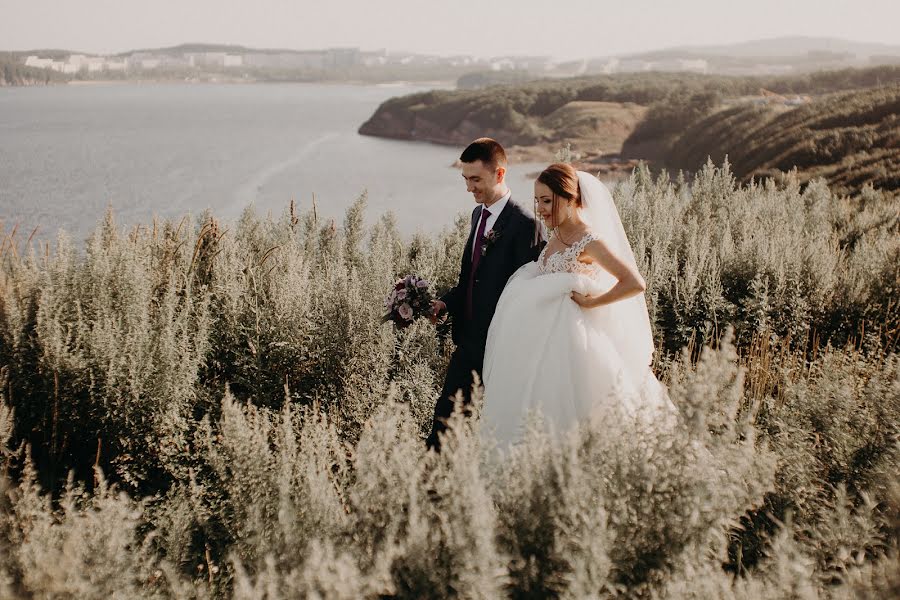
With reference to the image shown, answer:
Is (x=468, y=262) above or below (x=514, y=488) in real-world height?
above

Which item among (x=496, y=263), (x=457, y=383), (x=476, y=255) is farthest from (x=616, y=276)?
(x=457, y=383)

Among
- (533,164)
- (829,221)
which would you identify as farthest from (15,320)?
(533,164)

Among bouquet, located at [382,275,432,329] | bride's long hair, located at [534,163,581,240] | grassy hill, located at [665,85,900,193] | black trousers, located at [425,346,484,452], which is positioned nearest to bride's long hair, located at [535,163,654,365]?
bride's long hair, located at [534,163,581,240]

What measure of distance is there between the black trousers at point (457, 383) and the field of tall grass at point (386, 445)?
0.27 metres

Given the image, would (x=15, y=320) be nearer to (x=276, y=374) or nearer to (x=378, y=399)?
(x=276, y=374)

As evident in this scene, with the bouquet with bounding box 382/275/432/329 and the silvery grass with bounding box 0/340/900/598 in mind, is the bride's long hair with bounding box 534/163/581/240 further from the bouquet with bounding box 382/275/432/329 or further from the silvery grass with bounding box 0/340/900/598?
the silvery grass with bounding box 0/340/900/598

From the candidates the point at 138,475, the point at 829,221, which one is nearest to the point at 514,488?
the point at 138,475

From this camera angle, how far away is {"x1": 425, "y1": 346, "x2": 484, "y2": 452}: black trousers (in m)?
→ 4.08

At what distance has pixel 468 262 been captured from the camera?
4.24 metres

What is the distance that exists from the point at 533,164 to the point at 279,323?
58.6 metres

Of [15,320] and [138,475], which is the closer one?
[138,475]

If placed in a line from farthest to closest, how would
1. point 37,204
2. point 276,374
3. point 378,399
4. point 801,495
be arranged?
point 37,204, point 276,374, point 378,399, point 801,495

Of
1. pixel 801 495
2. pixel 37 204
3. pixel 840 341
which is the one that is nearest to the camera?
pixel 801 495

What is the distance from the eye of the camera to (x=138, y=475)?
3.85 m
